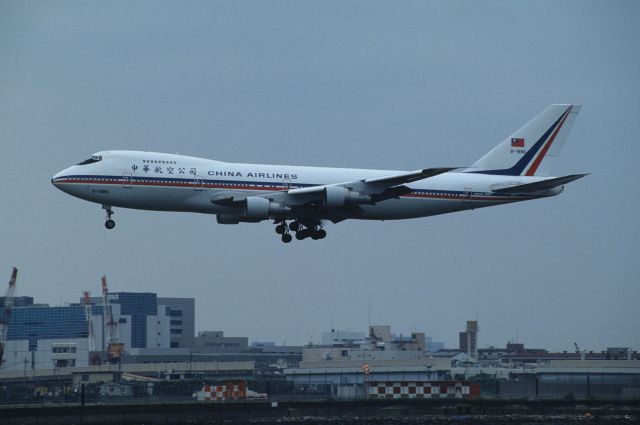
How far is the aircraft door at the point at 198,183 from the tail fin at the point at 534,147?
2204 cm

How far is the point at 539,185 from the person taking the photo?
8425 centimetres

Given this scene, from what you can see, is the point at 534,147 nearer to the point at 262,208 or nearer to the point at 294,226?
the point at 294,226

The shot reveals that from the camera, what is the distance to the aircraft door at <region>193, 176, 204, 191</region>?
77312mm

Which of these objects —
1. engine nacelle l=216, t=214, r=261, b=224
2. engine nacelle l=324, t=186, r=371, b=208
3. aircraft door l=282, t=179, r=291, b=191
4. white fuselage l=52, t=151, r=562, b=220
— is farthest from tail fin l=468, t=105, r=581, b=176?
engine nacelle l=216, t=214, r=261, b=224

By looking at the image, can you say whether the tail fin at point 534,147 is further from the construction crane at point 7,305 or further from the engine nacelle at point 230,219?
the construction crane at point 7,305

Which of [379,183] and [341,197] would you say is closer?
[341,197]

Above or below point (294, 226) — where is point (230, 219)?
above

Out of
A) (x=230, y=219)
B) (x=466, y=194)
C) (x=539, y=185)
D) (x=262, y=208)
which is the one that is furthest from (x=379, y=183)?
(x=539, y=185)

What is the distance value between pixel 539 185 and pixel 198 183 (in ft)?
81.1

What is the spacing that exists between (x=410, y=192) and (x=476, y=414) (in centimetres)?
2524

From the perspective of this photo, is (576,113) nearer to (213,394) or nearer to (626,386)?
(626,386)

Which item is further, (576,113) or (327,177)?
(576,113)

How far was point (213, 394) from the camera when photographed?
6475 centimetres

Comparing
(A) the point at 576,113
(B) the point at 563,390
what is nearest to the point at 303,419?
(B) the point at 563,390
